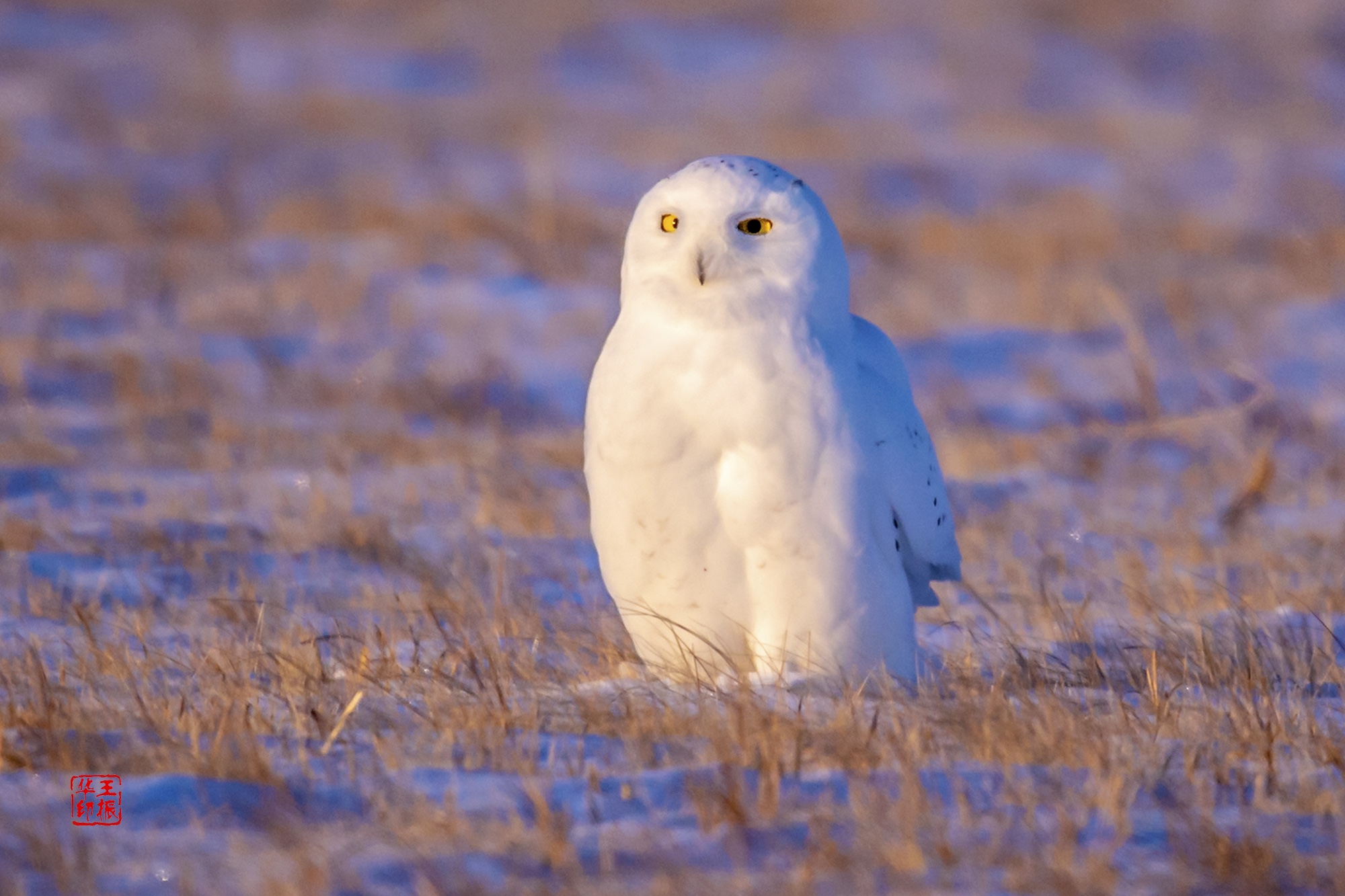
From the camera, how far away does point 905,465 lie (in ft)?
12.8

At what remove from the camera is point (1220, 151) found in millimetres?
19609

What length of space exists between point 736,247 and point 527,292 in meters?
8.19

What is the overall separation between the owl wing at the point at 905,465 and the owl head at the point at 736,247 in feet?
0.76

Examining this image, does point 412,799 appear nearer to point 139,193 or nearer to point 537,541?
point 537,541

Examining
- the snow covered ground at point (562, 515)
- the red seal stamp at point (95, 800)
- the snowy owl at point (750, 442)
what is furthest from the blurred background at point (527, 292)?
the red seal stamp at point (95, 800)

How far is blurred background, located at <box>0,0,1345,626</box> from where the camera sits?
267 inches

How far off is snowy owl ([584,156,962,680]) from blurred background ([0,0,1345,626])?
5.69 ft

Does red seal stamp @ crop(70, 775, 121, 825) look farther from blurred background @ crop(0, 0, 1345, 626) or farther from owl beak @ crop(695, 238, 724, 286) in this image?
blurred background @ crop(0, 0, 1345, 626)

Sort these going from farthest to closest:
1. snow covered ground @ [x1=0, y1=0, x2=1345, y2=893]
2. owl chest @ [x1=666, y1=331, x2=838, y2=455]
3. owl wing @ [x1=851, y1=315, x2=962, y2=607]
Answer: owl wing @ [x1=851, y1=315, x2=962, y2=607], owl chest @ [x1=666, y1=331, x2=838, y2=455], snow covered ground @ [x1=0, y1=0, x2=1345, y2=893]

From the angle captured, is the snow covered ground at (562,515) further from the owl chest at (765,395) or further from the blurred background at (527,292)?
the owl chest at (765,395)

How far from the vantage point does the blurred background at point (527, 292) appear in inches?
267

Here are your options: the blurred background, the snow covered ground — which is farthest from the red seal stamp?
the blurred background

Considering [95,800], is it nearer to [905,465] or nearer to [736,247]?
[736,247]

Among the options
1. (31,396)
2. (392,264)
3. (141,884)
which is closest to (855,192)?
(392,264)
